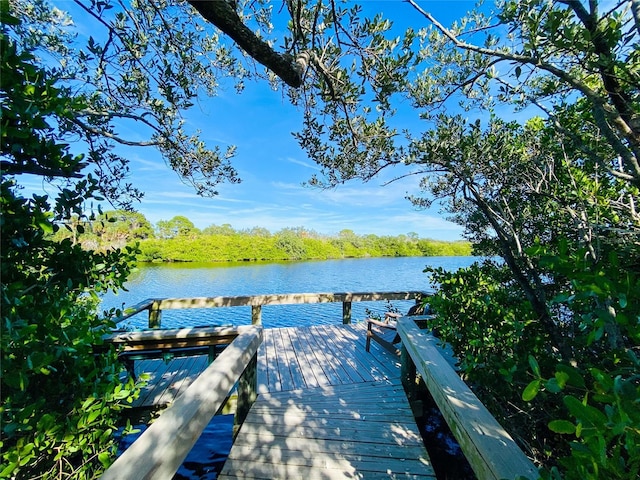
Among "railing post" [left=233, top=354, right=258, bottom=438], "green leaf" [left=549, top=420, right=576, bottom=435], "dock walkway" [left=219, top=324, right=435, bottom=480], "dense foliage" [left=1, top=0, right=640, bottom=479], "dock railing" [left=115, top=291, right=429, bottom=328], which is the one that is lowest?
"dock walkway" [left=219, top=324, right=435, bottom=480]

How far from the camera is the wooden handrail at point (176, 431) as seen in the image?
0.92 meters

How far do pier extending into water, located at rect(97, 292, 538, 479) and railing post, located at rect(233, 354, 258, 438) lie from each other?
1cm

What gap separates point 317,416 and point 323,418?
0.06 meters

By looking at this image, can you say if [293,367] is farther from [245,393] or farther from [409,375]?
[409,375]

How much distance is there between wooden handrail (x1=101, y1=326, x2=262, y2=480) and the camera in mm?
921

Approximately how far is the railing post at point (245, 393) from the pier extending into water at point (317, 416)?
10 millimetres

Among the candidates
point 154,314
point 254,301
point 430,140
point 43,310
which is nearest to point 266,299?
point 254,301

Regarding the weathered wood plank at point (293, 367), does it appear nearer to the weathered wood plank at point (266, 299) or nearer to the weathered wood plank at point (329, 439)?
the weathered wood plank at point (329, 439)

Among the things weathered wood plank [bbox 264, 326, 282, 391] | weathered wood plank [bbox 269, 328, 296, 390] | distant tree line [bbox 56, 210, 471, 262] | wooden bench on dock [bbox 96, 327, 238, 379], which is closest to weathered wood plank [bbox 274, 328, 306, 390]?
weathered wood plank [bbox 269, 328, 296, 390]

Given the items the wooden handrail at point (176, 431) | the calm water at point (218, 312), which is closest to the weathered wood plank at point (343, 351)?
the calm water at point (218, 312)

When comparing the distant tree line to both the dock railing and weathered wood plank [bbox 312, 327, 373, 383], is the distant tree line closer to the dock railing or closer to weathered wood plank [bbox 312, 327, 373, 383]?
the dock railing

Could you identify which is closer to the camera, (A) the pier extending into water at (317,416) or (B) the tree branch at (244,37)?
(A) the pier extending into water at (317,416)

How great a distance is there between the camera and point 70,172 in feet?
4.66

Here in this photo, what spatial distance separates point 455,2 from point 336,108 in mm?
1484
